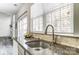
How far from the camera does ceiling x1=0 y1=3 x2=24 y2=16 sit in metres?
1.51

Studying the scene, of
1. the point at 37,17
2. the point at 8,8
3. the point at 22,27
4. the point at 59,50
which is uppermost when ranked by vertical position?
the point at 8,8

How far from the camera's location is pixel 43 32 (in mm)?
1544

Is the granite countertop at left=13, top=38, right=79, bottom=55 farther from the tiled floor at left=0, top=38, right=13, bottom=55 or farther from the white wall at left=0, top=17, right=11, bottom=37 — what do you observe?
the white wall at left=0, top=17, right=11, bottom=37

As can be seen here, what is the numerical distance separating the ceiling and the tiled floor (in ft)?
1.07

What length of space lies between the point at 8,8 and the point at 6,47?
1.58 ft

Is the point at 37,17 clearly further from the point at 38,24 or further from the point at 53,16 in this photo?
the point at 53,16

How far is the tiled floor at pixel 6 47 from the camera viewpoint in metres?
1.49

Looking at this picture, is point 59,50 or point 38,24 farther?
point 38,24

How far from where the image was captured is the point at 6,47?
1499mm

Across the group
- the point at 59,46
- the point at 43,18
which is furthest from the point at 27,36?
the point at 59,46

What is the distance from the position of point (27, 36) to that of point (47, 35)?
0.25 meters

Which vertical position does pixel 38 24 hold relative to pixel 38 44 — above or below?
above

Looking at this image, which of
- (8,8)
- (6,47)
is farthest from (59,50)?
(8,8)
